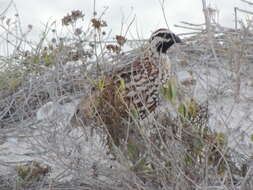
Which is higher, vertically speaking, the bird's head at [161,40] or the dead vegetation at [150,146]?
the bird's head at [161,40]

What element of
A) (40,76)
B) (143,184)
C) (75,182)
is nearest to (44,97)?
(40,76)

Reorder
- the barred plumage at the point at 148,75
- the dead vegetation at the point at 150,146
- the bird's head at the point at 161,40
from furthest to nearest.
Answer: the bird's head at the point at 161,40 < the barred plumage at the point at 148,75 < the dead vegetation at the point at 150,146

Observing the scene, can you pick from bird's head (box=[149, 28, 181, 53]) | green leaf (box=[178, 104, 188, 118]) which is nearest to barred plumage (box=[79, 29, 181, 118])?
bird's head (box=[149, 28, 181, 53])

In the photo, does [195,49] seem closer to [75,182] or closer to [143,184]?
[75,182]

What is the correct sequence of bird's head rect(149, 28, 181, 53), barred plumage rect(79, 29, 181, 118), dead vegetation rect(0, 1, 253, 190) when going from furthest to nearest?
bird's head rect(149, 28, 181, 53) → barred plumage rect(79, 29, 181, 118) → dead vegetation rect(0, 1, 253, 190)

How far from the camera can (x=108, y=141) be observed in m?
3.84

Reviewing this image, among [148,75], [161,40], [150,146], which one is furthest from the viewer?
[161,40]

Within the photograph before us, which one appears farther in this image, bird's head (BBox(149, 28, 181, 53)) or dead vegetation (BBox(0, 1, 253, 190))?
bird's head (BBox(149, 28, 181, 53))

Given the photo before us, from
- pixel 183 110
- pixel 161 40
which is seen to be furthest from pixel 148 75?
pixel 183 110

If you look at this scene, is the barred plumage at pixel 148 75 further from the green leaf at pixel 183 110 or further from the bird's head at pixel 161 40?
the green leaf at pixel 183 110

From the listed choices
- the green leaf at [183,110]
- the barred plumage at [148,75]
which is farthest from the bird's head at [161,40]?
the green leaf at [183,110]

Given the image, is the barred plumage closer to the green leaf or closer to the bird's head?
the bird's head

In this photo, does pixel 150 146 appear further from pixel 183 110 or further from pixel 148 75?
pixel 148 75

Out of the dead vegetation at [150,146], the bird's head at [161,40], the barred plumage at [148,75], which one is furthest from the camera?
the bird's head at [161,40]
